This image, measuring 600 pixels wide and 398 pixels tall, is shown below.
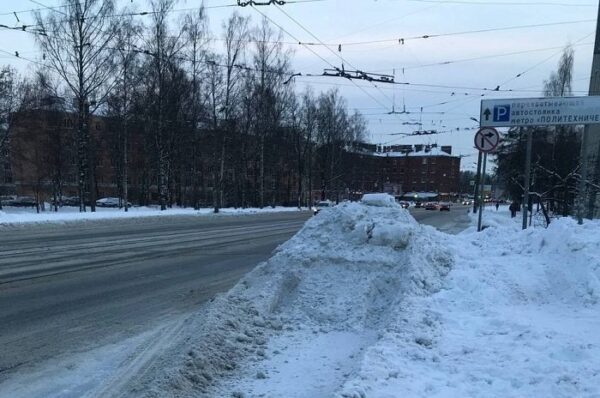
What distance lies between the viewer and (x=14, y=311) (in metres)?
7.44

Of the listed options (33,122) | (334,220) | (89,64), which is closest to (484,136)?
(334,220)

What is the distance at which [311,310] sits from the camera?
23.3 feet

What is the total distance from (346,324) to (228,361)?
77.1 inches

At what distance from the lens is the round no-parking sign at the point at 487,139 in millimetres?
14844

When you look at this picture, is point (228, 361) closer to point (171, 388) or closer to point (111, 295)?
point (171, 388)

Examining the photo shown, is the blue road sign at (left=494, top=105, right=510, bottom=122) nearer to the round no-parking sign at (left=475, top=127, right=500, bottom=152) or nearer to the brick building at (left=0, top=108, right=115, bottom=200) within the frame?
the round no-parking sign at (left=475, top=127, right=500, bottom=152)

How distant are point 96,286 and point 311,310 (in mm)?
4459

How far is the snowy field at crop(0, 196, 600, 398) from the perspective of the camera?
15.0ft

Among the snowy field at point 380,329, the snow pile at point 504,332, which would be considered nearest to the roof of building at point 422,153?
the snowy field at point 380,329

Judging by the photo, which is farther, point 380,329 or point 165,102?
point 165,102

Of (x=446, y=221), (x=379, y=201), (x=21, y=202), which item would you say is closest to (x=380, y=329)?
→ (x=379, y=201)

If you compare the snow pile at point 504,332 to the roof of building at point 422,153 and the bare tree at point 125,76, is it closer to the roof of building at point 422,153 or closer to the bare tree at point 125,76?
the bare tree at point 125,76

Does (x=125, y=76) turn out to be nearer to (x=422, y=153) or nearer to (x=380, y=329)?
(x=380, y=329)

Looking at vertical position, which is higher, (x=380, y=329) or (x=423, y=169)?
(x=423, y=169)
